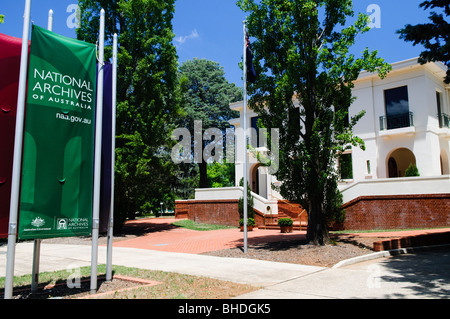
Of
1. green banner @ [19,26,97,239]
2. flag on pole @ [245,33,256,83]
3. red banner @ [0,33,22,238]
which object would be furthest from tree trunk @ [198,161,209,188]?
red banner @ [0,33,22,238]

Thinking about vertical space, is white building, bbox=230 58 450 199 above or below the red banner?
above

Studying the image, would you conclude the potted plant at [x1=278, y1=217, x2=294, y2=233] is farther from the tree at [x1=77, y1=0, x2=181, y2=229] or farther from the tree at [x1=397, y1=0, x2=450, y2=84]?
the tree at [x1=397, y1=0, x2=450, y2=84]

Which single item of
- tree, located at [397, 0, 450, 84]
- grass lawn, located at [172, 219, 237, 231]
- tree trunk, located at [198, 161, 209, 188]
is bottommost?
grass lawn, located at [172, 219, 237, 231]

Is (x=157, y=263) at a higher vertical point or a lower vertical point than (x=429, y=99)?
lower

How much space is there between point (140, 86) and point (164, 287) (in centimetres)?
1510

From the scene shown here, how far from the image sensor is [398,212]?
16938 mm

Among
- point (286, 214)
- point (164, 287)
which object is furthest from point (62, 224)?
point (286, 214)

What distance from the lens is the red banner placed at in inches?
239

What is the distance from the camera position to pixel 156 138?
66.0ft

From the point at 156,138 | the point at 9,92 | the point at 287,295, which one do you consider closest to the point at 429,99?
the point at 156,138

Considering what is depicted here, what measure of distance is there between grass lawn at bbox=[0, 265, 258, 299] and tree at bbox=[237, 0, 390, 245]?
606cm
